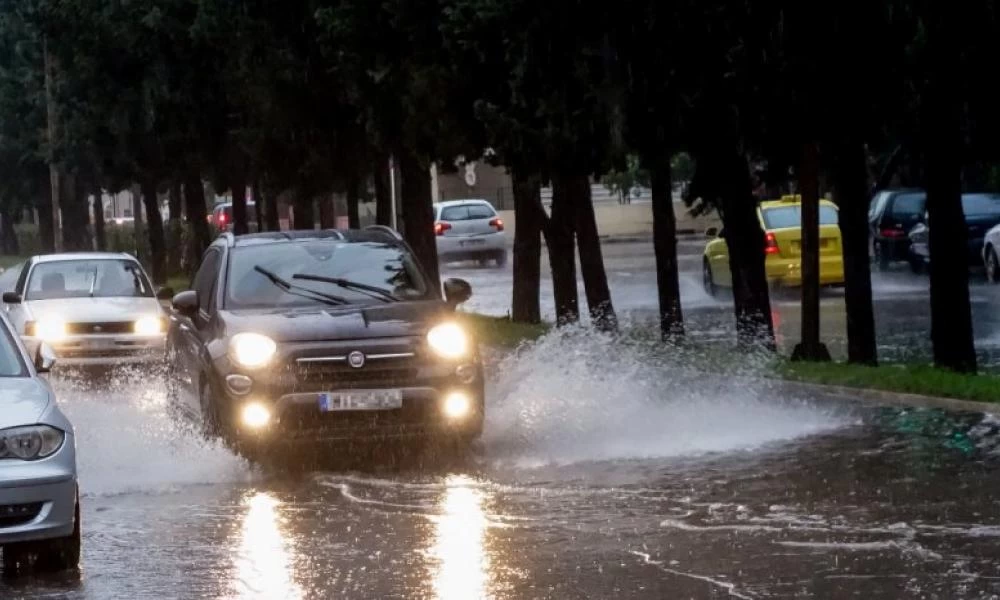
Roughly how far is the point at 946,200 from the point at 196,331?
22.2ft

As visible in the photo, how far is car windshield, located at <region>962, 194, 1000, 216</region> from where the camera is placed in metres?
35.9

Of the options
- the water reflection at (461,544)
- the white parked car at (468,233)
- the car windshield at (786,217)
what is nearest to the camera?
the water reflection at (461,544)

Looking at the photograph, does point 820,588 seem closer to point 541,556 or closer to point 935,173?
point 541,556

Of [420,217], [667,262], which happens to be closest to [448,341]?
[667,262]

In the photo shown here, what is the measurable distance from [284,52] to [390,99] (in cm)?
489

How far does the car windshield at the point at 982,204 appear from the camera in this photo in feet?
118

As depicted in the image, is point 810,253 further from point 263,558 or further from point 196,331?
point 263,558

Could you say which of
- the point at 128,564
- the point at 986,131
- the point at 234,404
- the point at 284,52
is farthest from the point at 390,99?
the point at 128,564

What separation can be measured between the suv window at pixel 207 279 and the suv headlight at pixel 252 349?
1186 millimetres

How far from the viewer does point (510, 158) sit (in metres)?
20.5

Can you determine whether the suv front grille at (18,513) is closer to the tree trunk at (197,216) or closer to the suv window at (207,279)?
the suv window at (207,279)

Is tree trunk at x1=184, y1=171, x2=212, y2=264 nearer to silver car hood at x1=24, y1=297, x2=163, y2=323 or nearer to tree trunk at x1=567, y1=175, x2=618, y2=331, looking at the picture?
tree trunk at x1=567, y1=175, x2=618, y2=331

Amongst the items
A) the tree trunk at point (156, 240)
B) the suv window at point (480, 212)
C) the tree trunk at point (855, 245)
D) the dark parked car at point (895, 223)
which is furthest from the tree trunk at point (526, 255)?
the tree trunk at point (156, 240)

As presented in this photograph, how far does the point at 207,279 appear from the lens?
604 inches
